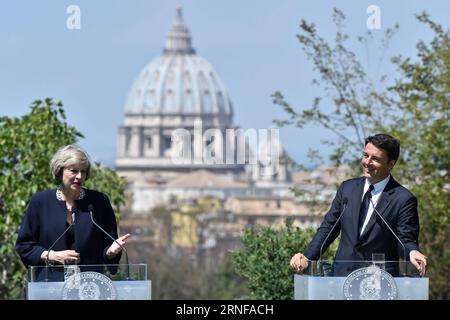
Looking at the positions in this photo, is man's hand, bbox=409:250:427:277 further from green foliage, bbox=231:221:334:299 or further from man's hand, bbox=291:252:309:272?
green foliage, bbox=231:221:334:299

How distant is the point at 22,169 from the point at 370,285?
11.0m

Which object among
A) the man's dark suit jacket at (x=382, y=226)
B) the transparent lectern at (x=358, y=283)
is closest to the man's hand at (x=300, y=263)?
the man's dark suit jacket at (x=382, y=226)

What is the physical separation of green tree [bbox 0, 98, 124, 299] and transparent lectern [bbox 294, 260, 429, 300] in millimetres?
10047

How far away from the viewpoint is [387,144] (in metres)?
8.30

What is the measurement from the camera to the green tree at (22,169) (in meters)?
17.9

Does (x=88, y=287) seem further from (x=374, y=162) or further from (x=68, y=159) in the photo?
(x=374, y=162)

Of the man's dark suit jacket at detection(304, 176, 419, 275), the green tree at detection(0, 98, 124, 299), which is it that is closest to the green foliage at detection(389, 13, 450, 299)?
the green tree at detection(0, 98, 124, 299)

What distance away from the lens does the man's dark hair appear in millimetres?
8297

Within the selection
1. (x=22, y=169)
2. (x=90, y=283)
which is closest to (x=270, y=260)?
(x=22, y=169)
